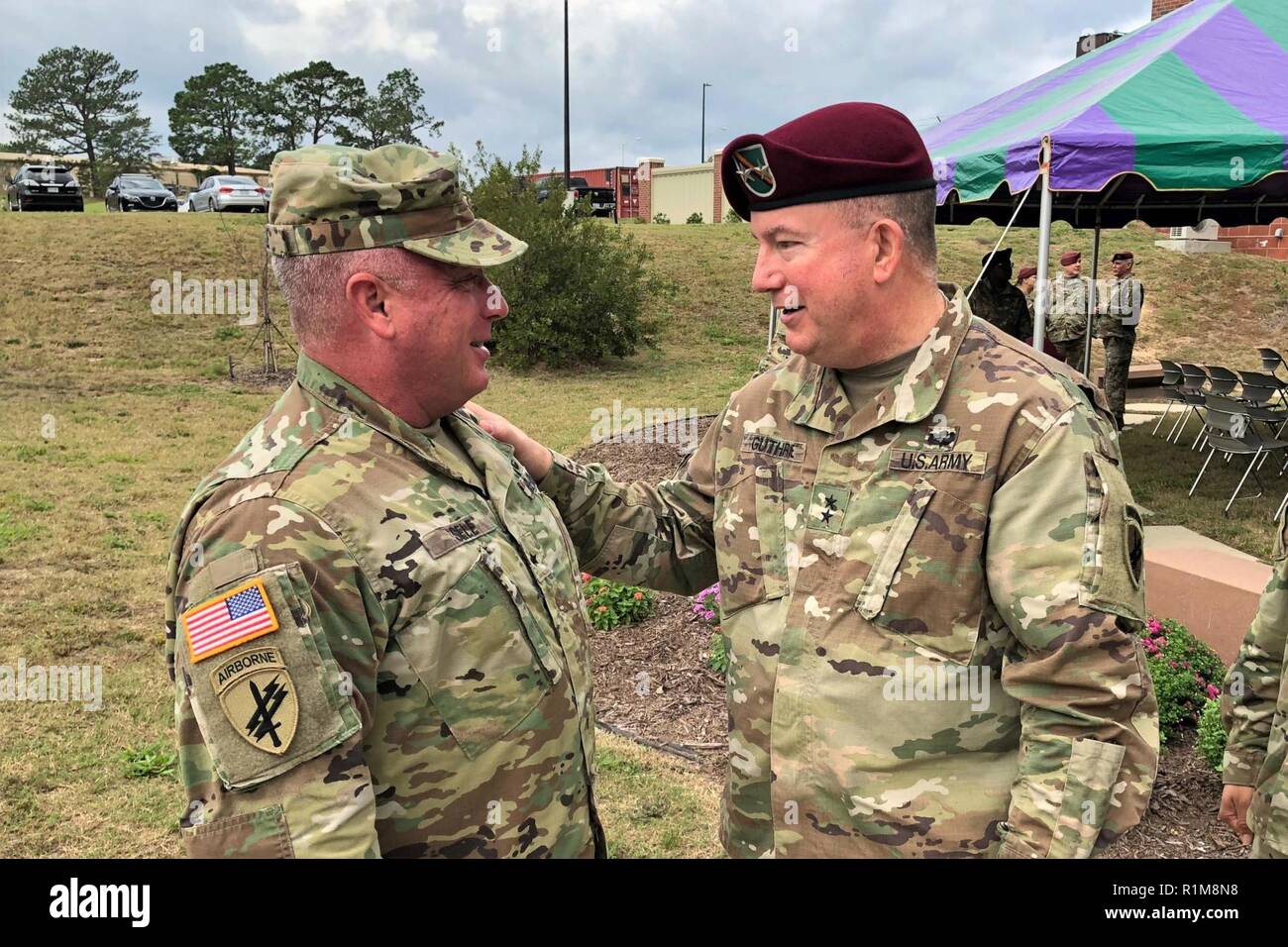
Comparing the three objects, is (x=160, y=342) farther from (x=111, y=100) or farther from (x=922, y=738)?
(x=111, y=100)

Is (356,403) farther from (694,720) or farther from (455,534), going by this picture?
(694,720)

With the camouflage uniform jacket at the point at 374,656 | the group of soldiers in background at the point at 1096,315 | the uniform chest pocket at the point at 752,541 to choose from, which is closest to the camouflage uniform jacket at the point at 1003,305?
the group of soldiers in background at the point at 1096,315

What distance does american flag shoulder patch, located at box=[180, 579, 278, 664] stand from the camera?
5.17 ft

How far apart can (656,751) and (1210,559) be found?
3669 millimetres

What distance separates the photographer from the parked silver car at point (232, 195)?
91.8 feet

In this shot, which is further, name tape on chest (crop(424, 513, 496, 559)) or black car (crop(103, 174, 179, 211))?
black car (crop(103, 174, 179, 211))

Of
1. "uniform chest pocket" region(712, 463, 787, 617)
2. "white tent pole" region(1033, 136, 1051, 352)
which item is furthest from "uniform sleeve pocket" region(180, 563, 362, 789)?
"white tent pole" region(1033, 136, 1051, 352)

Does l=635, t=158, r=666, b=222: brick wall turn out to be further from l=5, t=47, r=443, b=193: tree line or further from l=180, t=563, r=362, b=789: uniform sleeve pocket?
l=180, t=563, r=362, b=789: uniform sleeve pocket

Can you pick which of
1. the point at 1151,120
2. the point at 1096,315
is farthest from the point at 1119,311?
the point at 1151,120

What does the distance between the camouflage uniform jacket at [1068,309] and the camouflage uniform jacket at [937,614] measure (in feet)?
38.4

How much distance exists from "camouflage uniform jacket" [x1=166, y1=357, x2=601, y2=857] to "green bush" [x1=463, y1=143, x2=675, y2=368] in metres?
14.5

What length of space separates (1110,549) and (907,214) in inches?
29.4

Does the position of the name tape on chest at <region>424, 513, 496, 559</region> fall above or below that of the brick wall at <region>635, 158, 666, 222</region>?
below

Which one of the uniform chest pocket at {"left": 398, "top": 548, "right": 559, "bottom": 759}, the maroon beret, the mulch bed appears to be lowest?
the mulch bed
